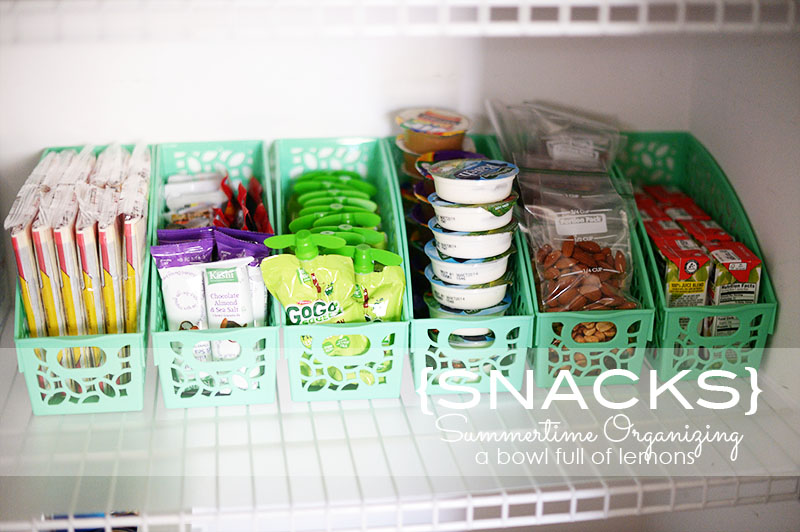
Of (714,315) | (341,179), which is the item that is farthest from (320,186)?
(714,315)

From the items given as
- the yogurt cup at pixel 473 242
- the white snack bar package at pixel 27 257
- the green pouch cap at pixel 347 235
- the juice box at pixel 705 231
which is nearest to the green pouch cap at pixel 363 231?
the green pouch cap at pixel 347 235

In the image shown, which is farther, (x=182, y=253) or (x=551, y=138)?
(x=551, y=138)

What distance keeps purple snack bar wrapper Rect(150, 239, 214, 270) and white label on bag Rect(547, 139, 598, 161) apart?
2.30 feet

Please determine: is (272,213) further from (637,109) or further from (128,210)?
(637,109)

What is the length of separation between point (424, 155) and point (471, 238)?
0.27 m

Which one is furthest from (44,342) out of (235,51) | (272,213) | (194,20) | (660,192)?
(660,192)

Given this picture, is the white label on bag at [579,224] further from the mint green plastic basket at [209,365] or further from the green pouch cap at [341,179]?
the mint green plastic basket at [209,365]

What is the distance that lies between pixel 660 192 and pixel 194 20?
1.04 m

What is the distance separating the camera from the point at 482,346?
1.38 meters

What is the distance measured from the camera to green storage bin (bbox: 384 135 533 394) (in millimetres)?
1351

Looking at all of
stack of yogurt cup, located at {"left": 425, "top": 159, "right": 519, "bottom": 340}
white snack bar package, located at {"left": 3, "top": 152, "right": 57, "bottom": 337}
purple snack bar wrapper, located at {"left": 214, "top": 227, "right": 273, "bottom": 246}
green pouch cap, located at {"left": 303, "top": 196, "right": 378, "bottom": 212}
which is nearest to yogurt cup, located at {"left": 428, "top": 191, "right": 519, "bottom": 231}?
stack of yogurt cup, located at {"left": 425, "top": 159, "right": 519, "bottom": 340}

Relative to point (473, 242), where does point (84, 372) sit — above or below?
below

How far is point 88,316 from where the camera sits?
1.33 meters

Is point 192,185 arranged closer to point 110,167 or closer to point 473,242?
point 110,167
